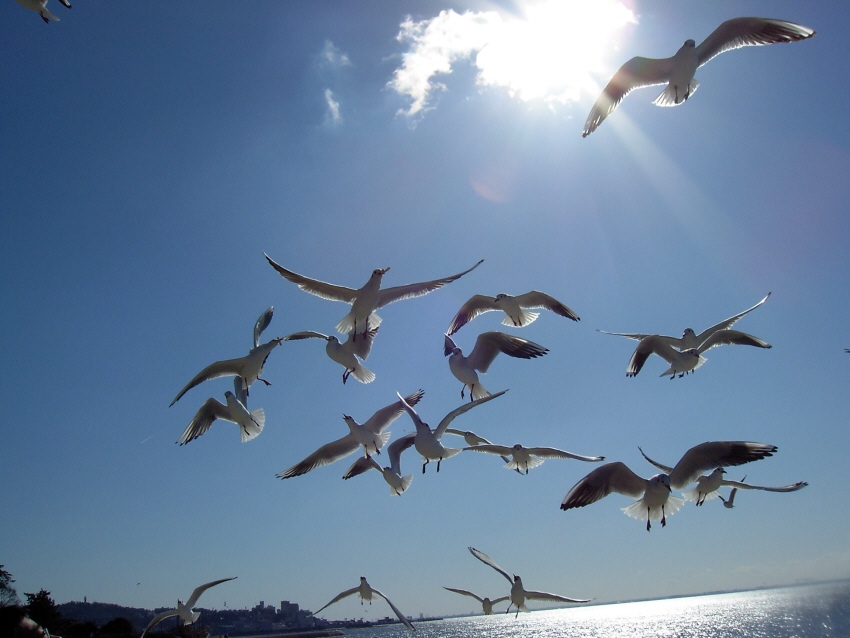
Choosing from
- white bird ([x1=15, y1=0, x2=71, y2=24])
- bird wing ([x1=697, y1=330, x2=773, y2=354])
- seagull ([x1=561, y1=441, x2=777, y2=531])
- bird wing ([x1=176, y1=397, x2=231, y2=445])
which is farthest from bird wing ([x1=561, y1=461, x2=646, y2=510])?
white bird ([x1=15, y1=0, x2=71, y2=24])

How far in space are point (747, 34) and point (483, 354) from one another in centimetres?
609

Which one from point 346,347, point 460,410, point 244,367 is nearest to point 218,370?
point 244,367

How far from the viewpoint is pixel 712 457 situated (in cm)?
734

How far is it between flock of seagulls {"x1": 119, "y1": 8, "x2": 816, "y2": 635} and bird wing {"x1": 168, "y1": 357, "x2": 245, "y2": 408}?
0.02 metres

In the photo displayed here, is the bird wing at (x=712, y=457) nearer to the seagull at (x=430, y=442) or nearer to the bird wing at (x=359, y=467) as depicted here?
the seagull at (x=430, y=442)

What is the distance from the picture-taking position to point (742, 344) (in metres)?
11.5

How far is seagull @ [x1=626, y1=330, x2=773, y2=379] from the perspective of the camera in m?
9.79

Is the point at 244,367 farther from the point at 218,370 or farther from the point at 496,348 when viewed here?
the point at 496,348

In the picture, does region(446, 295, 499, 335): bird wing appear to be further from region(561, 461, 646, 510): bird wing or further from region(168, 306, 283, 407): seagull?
region(561, 461, 646, 510): bird wing

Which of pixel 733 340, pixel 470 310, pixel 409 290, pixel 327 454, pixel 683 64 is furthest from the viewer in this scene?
pixel 733 340

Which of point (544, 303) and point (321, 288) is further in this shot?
point (544, 303)

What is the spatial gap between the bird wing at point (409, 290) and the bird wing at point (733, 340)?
5.45 m

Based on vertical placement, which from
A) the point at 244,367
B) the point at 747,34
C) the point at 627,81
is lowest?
the point at 244,367

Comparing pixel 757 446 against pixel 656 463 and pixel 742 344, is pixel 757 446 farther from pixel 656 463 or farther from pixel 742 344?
pixel 742 344
